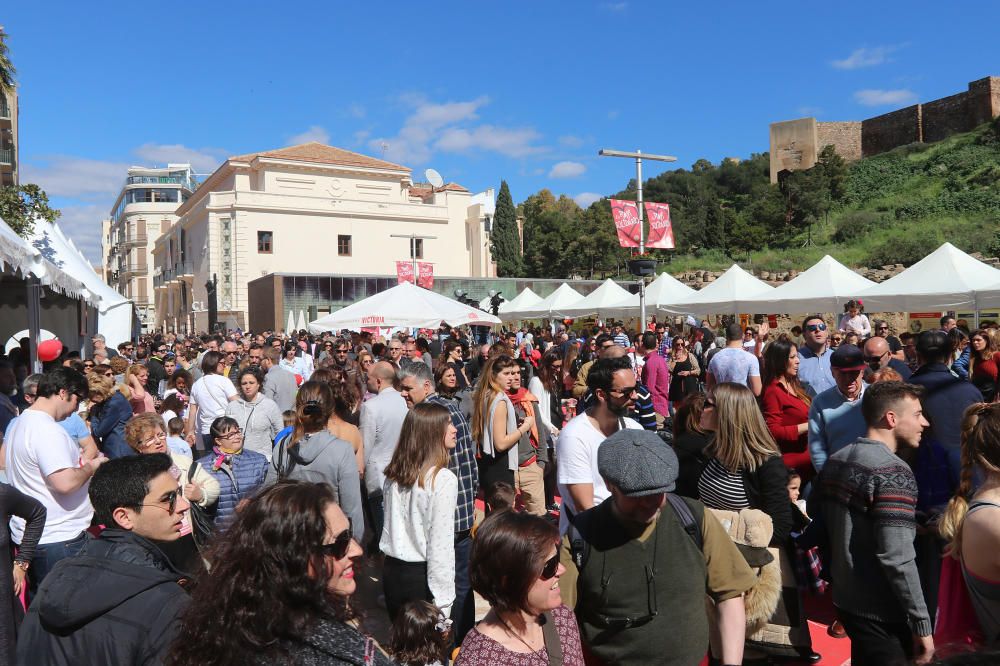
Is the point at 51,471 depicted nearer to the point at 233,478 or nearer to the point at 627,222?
the point at 233,478

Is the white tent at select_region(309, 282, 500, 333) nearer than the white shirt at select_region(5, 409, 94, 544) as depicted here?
No

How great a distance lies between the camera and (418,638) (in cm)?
322

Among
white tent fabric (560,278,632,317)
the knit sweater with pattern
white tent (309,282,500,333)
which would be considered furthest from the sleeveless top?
white tent fabric (560,278,632,317)

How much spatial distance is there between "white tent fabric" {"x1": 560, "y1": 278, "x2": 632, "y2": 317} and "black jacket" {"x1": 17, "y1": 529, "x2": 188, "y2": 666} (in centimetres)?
1892

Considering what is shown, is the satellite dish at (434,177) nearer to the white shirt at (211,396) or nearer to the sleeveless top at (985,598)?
the white shirt at (211,396)

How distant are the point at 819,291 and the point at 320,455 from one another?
13.2m

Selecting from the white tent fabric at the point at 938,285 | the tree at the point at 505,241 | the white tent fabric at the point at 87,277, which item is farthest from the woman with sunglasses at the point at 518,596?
the tree at the point at 505,241

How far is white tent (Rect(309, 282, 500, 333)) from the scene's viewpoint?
1168 centimetres

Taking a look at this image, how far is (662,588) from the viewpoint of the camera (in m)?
2.33

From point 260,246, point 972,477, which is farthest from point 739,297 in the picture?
point 260,246

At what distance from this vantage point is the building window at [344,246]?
5012 cm

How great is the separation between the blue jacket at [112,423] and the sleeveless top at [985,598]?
18.6 feet

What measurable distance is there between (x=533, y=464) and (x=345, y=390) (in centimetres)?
202

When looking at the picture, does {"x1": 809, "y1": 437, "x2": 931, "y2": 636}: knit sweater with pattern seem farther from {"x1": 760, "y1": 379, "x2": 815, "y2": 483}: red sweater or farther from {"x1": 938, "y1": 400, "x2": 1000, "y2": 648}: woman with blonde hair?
{"x1": 760, "y1": 379, "x2": 815, "y2": 483}: red sweater
